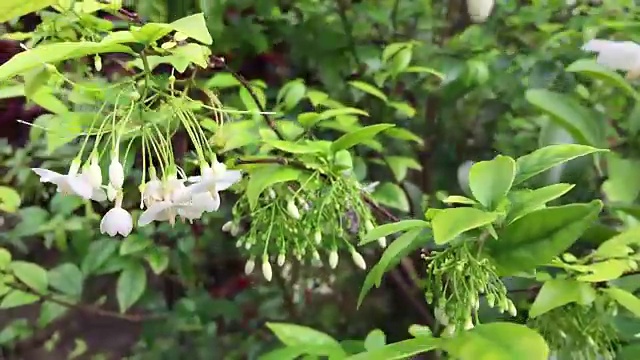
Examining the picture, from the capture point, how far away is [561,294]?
49 centimetres

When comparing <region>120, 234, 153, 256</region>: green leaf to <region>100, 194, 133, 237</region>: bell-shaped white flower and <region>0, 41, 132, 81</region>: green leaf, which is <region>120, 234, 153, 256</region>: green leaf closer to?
<region>100, 194, 133, 237</region>: bell-shaped white flower

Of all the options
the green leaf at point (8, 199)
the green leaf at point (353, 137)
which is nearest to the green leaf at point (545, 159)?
the green leaf at point (353, 137)

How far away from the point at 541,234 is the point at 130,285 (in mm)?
578

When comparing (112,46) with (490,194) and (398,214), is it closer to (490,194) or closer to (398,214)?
(490,194)

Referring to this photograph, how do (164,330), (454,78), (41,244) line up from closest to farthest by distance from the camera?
(454,78) → (164,330) → (41,244)

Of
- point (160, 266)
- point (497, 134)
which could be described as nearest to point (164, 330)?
point (160, 266)

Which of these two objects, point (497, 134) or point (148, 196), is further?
point (497, 134)

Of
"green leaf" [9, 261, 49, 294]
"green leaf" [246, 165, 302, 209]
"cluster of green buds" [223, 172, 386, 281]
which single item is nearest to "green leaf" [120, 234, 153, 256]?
"green leaf" [9, 261, 49, 294]

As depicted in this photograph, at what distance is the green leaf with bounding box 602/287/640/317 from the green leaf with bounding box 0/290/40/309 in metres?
0.67

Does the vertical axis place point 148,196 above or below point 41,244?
above

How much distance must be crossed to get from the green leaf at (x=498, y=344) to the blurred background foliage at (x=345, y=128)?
13.9 inches

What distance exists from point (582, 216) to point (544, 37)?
2.07 ft

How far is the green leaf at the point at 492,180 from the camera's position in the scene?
425mm

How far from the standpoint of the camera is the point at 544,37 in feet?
3.23
